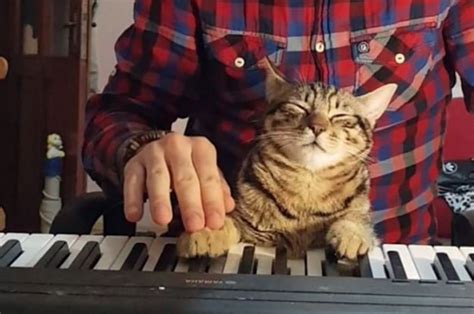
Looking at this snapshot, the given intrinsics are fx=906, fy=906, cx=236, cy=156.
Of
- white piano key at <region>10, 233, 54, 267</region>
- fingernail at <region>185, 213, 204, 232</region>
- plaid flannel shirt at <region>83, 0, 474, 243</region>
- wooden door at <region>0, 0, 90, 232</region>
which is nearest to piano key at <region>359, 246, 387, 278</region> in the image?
fingernail at <region>185, 213, 204, 232</region>

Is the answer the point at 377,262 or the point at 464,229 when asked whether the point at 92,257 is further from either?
the point at 464,229

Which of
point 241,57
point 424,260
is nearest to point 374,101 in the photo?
point 241,57

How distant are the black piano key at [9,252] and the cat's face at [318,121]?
25 centimetres

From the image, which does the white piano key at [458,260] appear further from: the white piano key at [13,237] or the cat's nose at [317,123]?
the white piano key at [13,237]

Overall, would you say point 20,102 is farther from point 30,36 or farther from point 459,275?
point 459,275

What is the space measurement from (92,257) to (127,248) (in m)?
0.04

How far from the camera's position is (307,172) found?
30.5 inches

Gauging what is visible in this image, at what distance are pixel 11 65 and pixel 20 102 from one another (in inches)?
4.3

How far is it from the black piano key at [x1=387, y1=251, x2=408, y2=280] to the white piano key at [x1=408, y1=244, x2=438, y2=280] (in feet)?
0.04

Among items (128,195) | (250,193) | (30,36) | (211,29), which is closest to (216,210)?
(128,195)

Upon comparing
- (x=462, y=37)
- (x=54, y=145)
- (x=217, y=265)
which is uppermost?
(x=462, y=37)

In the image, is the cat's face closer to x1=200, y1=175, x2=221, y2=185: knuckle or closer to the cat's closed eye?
the cat's closed eye

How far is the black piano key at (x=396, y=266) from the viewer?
0.53 m

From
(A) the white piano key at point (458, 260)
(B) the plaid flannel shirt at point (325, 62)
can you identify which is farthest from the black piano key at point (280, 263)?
(B) the plaid flannel shirt at point (325, 62)
